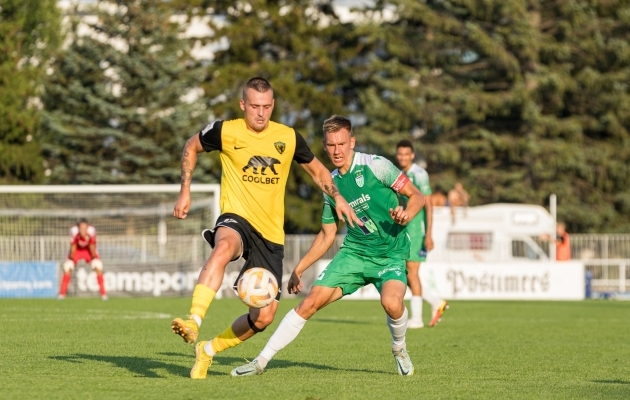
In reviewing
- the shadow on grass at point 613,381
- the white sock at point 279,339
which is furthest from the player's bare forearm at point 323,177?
the shadow on grass at point 613,381

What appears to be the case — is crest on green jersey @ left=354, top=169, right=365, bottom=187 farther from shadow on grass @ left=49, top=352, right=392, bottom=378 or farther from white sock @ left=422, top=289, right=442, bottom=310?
white sock @ left=422, top=289, right=442, bottom=310

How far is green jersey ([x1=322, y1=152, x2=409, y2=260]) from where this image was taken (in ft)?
32.8

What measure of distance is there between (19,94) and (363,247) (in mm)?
32633

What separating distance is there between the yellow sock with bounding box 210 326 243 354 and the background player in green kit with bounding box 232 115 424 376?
347 mm

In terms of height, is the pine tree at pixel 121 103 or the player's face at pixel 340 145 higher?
the pine tree at pixel 121 103

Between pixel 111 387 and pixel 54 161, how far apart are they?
113 feet

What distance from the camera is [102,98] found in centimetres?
4100

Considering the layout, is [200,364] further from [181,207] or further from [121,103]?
[121,103]

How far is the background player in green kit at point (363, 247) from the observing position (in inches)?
386

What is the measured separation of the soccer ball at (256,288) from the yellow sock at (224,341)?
40cm

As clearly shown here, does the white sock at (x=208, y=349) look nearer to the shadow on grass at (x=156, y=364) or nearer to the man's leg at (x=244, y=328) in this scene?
the man's leg at (x=244, y=328)

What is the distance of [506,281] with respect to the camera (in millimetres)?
31047

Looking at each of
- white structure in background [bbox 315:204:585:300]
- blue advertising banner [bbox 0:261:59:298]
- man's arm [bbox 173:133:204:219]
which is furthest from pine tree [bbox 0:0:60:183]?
man's arm [bbox 173:133:204:219]

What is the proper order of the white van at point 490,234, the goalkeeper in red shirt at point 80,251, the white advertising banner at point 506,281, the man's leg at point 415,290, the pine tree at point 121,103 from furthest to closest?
the pine tree at point 121,103 → the white van at point 490,234 → the white advertising banner at point 506,281 → the goalkeeper in red shirt at point 80,251 → the man's leg at point 415,290
